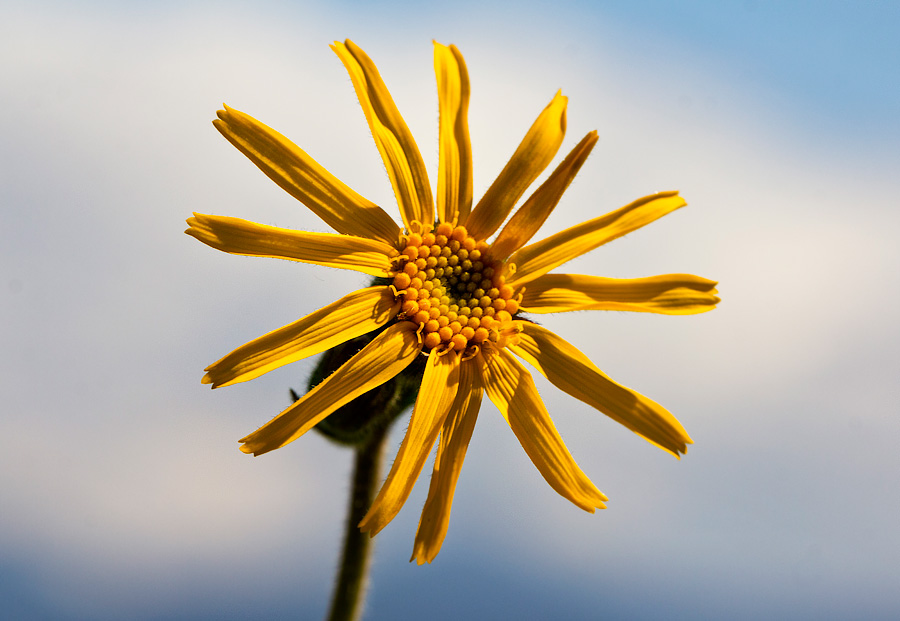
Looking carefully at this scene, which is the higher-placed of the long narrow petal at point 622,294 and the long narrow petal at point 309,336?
the long narrow petal at point 622,294

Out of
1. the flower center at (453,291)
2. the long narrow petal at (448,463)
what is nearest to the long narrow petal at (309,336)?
the flower center at (453,291)

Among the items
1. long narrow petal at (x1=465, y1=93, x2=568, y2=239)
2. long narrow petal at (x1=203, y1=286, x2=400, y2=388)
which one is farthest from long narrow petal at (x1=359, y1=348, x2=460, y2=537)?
long narrow petal at (x1=465, y1=93, x2=568, y2=239)

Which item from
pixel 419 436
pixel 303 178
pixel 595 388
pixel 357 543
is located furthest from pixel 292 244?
pixel 357 543

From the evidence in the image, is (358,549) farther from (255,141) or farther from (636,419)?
(255,141)

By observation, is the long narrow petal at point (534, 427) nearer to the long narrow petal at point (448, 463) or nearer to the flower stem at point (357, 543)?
the long narrow petal at point (448, 463)

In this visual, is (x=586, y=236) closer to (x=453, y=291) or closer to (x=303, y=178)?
(x=453, y=291)

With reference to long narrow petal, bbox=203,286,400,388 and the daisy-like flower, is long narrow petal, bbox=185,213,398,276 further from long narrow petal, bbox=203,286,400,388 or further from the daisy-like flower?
long narrow petal, bbox=203,286,400,388

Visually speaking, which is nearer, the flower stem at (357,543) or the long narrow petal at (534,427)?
the long narrow petal at (534,427)

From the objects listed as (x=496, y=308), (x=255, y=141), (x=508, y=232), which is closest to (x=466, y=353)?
(x=496, y=308)
